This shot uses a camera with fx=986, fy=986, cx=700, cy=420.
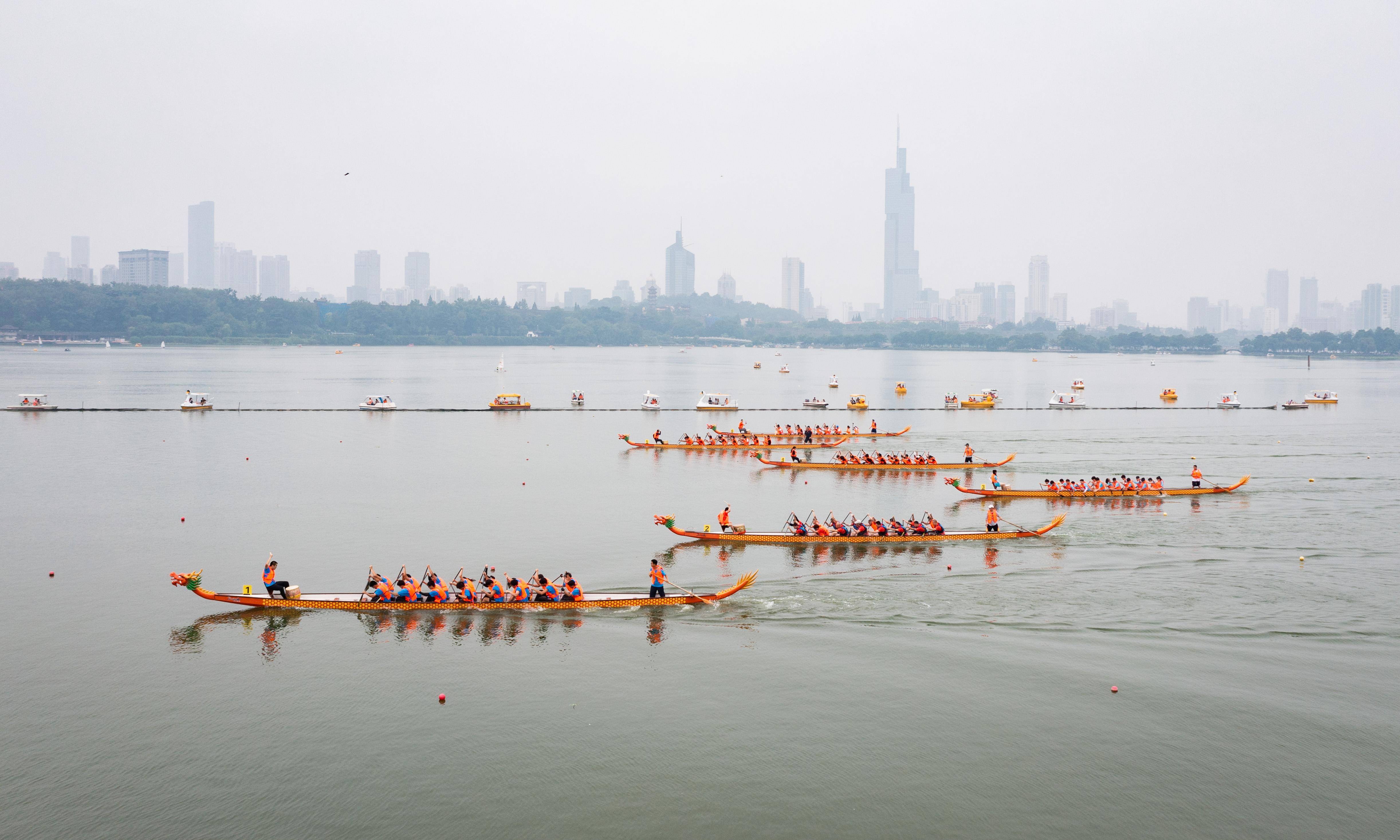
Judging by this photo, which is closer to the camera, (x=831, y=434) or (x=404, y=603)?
(x=404, y=603)

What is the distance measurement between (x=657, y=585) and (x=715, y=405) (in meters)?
66.8

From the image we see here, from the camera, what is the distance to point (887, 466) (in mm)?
54156

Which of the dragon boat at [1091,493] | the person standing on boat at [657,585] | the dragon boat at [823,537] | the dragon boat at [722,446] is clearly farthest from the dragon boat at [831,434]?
the person standing on boat at [657,585]

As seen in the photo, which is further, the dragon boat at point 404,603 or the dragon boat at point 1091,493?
the dragon boat at point 1091,493

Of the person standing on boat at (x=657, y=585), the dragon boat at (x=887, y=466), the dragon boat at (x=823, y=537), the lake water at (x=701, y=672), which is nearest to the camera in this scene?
the lake water at (x=701, y=672)

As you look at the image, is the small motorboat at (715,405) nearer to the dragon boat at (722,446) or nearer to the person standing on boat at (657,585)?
the dragon boat at (722,446)

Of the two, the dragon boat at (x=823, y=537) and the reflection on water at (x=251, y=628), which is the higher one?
the dragon boat at (x=823, y=537)

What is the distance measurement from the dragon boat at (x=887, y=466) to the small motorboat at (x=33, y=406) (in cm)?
6081

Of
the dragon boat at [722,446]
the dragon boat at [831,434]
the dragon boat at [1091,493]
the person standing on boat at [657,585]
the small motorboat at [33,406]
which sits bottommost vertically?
the person standing on boat at [657,585]

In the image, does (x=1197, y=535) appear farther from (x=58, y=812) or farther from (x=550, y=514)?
(x=58, y=812)

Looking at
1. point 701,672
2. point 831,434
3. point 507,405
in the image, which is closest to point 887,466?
point 831,434

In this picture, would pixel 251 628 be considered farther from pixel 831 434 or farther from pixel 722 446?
pixel 831 434

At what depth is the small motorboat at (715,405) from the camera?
9225 centimetres

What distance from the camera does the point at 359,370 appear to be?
160625 mm
